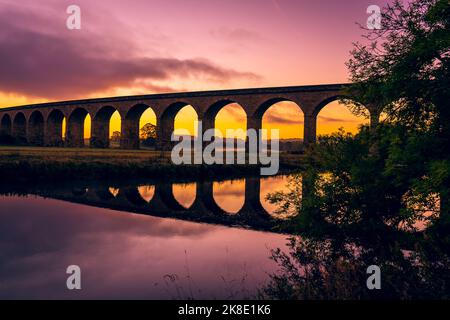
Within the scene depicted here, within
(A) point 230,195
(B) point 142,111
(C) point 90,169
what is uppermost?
(B) point 142,111

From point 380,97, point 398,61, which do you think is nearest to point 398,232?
point 380,97

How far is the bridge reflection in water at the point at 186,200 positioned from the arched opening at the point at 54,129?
42338 millimetres

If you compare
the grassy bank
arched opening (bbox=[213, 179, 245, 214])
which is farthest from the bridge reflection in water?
the grassy bank

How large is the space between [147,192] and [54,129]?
155 ft

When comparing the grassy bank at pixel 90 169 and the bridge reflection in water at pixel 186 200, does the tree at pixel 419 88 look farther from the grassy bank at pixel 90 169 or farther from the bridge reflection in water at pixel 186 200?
the grassy bank at pixel 90 169

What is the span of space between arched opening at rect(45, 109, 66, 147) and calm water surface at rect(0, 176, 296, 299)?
44.1 metres

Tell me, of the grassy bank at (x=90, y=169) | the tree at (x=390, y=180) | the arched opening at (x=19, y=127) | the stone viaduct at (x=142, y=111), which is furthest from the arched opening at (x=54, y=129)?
the tree at (x=390, y=180)

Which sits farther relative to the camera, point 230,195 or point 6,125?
point 6,125

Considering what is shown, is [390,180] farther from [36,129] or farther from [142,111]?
[36,129]

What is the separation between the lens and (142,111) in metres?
50.0

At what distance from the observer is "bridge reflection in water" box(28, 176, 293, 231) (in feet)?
50.4

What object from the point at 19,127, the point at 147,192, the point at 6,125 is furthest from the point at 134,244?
the point at 6,125
